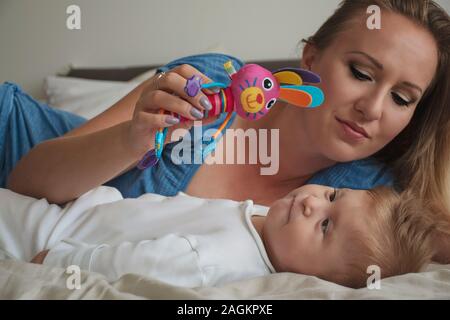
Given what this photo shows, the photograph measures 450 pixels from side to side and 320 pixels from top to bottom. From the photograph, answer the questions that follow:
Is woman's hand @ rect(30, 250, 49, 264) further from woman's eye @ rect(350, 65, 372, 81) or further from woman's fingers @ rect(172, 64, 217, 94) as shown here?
woman's eye @ rect(350, 65, 372, 81)

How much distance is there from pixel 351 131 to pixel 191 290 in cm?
47

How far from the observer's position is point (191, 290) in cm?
47

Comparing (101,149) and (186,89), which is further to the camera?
(101,149)

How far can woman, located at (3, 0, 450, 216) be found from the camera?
68cm

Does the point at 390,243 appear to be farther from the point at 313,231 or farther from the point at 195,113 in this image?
the point at 195,113

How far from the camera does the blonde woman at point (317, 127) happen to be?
0.69m

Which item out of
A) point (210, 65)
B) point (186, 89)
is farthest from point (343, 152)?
point (186, 89)

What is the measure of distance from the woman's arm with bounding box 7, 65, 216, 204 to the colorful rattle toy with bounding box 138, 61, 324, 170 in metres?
0.02

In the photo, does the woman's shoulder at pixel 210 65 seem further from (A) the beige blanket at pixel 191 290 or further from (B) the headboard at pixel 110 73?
(B) the headboard at pixel 110 73

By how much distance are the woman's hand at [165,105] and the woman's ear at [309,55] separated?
0.41 m

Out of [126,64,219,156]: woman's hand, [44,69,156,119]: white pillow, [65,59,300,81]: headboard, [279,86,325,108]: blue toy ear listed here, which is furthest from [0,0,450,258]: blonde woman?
[65,59,300,81]: headboard

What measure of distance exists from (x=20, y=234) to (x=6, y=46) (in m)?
1.23

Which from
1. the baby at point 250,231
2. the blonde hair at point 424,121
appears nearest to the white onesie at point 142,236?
the baby at point 250,231
